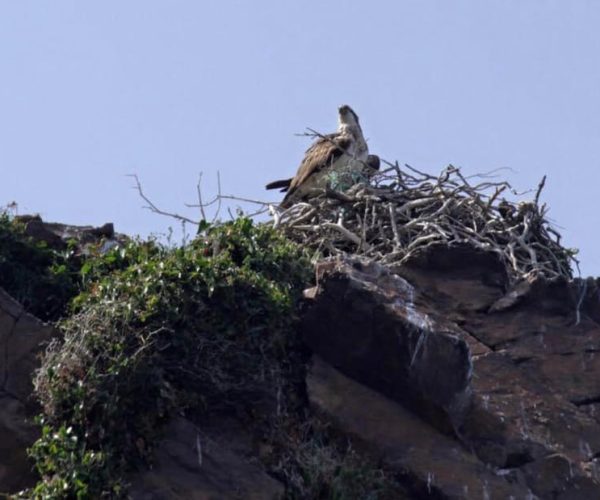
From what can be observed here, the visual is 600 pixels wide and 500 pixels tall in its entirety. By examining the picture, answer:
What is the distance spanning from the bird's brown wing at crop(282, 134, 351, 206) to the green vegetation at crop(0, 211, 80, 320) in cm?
386

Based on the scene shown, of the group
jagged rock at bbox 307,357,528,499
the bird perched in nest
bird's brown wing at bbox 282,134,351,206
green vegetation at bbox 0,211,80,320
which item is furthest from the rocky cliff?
bird's brown wing at bbox 282,134,351,206

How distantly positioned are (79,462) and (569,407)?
4441mm

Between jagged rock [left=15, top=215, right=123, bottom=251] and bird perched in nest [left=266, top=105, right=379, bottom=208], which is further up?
bird perched in nest [left=266, top=105, right=379, bottom=208]

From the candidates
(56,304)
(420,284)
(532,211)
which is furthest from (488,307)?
(56,304)

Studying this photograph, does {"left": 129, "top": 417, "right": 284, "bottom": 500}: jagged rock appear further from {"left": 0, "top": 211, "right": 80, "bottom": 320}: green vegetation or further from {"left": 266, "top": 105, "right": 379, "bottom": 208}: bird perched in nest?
{"left": 266, "top": 105, "right": 379, "bottom": 208}: bird perched in nest

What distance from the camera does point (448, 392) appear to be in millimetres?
12977

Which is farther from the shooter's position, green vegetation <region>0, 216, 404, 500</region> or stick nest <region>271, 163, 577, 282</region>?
stick nest <region>271, 163, 577, 282</region>

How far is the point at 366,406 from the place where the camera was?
13.1m

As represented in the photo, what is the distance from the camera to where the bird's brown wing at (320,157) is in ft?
59.1

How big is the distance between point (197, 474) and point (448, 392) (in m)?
2.22

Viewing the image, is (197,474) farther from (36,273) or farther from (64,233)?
(64,233)

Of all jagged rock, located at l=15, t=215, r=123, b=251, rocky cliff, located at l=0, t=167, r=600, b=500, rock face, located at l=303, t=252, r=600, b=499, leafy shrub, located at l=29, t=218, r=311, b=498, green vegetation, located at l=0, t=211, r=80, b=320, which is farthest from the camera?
jagged rock, located at l=15, t=215, r=123, b=251

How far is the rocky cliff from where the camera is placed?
12.2m

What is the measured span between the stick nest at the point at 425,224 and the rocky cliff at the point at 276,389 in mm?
1240
